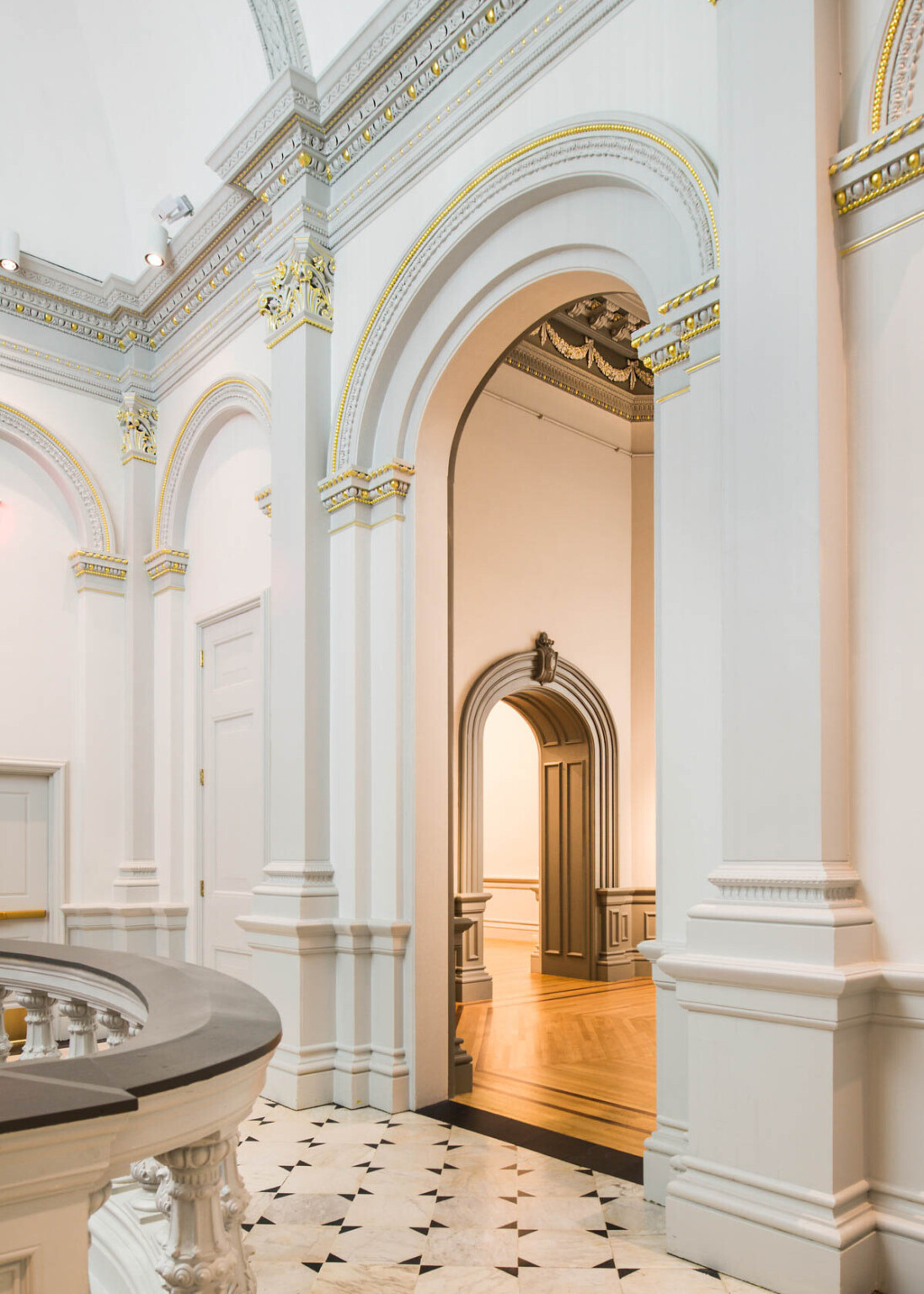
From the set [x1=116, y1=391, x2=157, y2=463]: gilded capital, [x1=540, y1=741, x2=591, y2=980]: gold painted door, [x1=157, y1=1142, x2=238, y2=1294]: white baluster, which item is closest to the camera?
[x1=157, y1=1142, x2=238, y2=1294]: white baluster

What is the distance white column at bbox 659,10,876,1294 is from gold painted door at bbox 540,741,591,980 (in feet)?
24.4

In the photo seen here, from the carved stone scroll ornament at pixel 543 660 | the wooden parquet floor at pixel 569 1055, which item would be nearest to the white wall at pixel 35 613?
the wooden parquet floor at pixel 569 1055

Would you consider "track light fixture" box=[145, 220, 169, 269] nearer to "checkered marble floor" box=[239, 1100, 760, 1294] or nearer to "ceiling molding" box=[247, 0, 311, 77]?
"ceiling molding" box=[247, 0, 311, 77]

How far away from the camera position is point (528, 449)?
10719 millimetres

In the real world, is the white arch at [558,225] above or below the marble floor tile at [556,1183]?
above

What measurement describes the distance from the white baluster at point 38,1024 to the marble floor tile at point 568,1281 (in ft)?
6.24

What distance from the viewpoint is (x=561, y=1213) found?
425cm

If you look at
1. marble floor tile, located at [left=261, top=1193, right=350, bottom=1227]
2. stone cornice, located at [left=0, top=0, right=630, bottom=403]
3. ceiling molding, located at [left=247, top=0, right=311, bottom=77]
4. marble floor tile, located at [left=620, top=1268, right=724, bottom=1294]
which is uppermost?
ceiling molding, located at [left=247, top=0, right=311, bottom=77]

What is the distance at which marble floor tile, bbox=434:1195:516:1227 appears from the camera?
4.18 metres

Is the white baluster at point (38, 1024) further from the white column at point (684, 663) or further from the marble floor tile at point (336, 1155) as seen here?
the white column at point (684, 663)

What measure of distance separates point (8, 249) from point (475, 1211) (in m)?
7.71

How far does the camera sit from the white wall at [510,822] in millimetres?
15477

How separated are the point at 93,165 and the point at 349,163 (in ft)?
11.5

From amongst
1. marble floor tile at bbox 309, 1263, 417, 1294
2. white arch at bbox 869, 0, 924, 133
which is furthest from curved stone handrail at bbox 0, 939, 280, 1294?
white arch at bbox 869, 0, 924, 133
